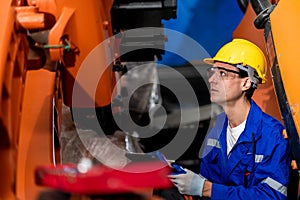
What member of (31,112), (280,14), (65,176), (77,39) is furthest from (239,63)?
(65,176)

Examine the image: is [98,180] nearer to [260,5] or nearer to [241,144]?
[241,144]

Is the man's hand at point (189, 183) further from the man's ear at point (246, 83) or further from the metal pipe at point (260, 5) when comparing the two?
the metal pipe at point (260, 5)

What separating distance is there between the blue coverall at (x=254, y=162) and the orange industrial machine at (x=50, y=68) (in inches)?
5.6

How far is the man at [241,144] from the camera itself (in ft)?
6.42

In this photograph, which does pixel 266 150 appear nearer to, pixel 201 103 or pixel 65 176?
pixel 65 176

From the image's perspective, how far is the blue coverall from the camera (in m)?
1.94

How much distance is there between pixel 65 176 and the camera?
955mm

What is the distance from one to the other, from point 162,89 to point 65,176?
293 cm

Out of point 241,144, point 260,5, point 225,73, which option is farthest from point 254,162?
point 260,5

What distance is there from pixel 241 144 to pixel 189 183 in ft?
0.87

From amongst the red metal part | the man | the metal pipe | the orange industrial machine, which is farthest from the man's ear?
the red metal part

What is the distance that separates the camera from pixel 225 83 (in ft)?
6.98

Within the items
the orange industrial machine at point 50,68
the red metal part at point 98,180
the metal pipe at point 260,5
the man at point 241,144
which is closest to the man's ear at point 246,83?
the man at point 241,144

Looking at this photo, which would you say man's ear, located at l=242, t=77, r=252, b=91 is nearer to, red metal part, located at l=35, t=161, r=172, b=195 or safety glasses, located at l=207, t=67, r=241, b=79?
safety glasses, located at l=207, t=67, r=241, b=79
